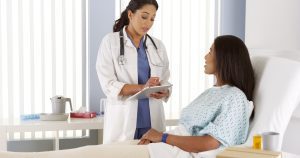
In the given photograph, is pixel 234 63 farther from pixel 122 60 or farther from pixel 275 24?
pixel 275 24

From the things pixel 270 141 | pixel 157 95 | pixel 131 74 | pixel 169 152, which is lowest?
pixel 169 152

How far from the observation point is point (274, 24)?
11.5 ft

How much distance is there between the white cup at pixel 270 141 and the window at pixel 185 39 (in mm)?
2204

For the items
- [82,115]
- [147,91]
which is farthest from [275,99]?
[82,115]

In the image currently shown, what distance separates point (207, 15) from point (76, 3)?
3.77 ft

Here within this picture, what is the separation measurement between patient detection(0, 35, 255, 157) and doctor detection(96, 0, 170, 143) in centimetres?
42

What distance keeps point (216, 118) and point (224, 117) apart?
0.06 metres

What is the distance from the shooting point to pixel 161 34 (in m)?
4.11

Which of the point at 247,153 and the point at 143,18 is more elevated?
the point at 143,18

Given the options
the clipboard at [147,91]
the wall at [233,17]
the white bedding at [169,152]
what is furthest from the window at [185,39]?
the white bedding at [169,152]

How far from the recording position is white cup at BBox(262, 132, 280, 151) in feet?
6.12

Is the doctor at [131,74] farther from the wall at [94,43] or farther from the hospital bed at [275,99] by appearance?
the wall at [94,43]

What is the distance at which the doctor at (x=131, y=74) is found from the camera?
9.18 ft

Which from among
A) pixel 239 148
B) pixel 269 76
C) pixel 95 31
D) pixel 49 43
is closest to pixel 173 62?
pixel 95 31
